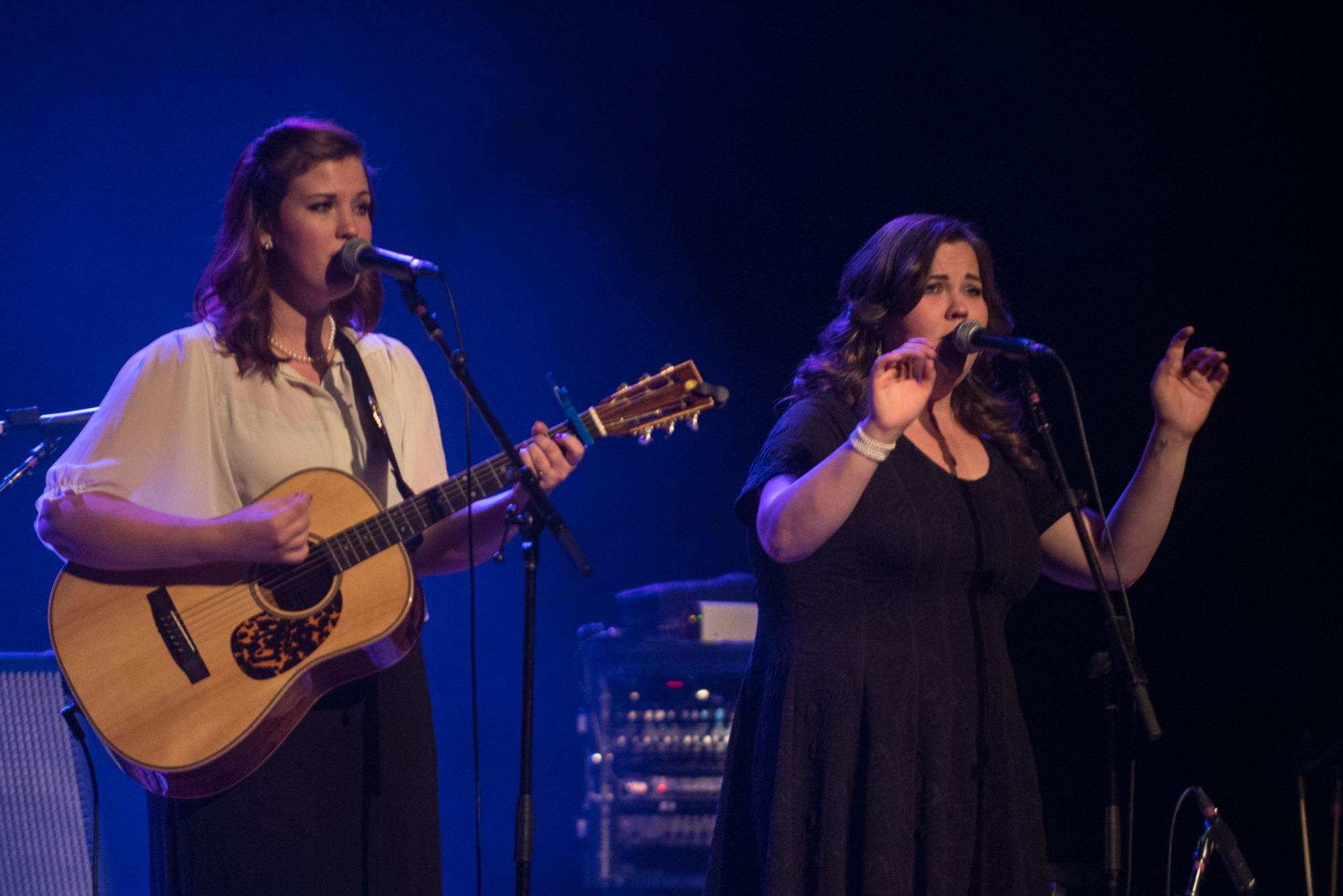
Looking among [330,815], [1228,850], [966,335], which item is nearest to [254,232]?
[330,815]

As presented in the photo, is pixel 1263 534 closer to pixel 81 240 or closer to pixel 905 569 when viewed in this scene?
pixel 905 569

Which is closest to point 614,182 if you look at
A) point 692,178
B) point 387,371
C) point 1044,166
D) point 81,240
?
point 692,178

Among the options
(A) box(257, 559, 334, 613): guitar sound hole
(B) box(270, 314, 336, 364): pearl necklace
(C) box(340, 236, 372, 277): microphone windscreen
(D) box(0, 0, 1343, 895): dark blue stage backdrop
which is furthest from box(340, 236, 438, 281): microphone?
(D) box(0, 0, 1343, 895): dark blue stage backdrop

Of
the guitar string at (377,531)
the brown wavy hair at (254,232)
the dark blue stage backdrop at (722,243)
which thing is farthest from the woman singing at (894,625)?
the dark blue stage backdrop at (722,243)

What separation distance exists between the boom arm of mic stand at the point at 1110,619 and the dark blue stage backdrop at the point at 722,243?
82.4 inches

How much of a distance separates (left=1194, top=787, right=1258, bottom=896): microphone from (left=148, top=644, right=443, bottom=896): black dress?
6.89ft

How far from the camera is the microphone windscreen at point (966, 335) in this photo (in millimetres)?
2420

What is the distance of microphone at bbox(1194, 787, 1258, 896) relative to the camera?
296cm

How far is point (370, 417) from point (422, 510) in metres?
0.27

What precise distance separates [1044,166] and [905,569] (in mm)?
2701

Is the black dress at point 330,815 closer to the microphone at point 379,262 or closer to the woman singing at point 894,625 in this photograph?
the woman singing at point 894,625

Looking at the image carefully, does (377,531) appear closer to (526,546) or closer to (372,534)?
(372,534)

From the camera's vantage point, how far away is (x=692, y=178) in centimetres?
499

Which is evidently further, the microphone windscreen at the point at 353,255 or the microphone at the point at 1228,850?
the microphone at the point at 1228,850
